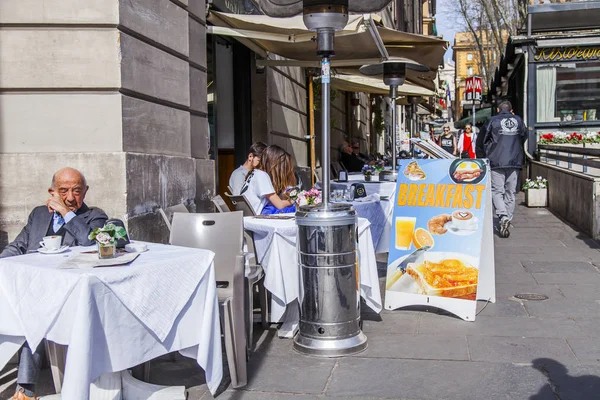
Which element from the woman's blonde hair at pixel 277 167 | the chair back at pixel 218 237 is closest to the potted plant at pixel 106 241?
the chair back at pixel 218 237

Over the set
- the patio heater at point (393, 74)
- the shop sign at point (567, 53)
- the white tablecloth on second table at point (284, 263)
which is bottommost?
the white tablecloth on second table at point (284, 263)

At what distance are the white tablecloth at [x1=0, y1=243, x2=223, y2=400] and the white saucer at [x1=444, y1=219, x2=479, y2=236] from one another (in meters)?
2.63

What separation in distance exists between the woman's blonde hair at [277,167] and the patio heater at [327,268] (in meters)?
1.93

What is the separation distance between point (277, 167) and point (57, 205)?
2.72 meters

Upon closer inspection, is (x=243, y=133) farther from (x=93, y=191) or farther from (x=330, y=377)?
(x=330, y=377)

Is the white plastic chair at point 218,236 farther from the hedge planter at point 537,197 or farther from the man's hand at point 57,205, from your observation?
the hedge planter at point 537,197

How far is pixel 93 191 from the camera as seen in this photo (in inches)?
235

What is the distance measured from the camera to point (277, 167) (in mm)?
6949

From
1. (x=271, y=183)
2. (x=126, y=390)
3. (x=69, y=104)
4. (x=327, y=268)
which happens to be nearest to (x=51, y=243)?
(x=126, y=390)

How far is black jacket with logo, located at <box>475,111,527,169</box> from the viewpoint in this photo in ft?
35.0

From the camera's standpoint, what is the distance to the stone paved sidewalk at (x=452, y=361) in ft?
13.8

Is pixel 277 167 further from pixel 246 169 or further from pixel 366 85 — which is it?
pixel 366 85

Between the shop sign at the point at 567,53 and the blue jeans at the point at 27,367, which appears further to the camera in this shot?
the shop sign at the point at 567,53

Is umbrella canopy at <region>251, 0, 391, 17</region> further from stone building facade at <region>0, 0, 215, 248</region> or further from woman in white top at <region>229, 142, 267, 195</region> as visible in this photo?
woman in white top at <region>229, 142, 267, 195</region>
